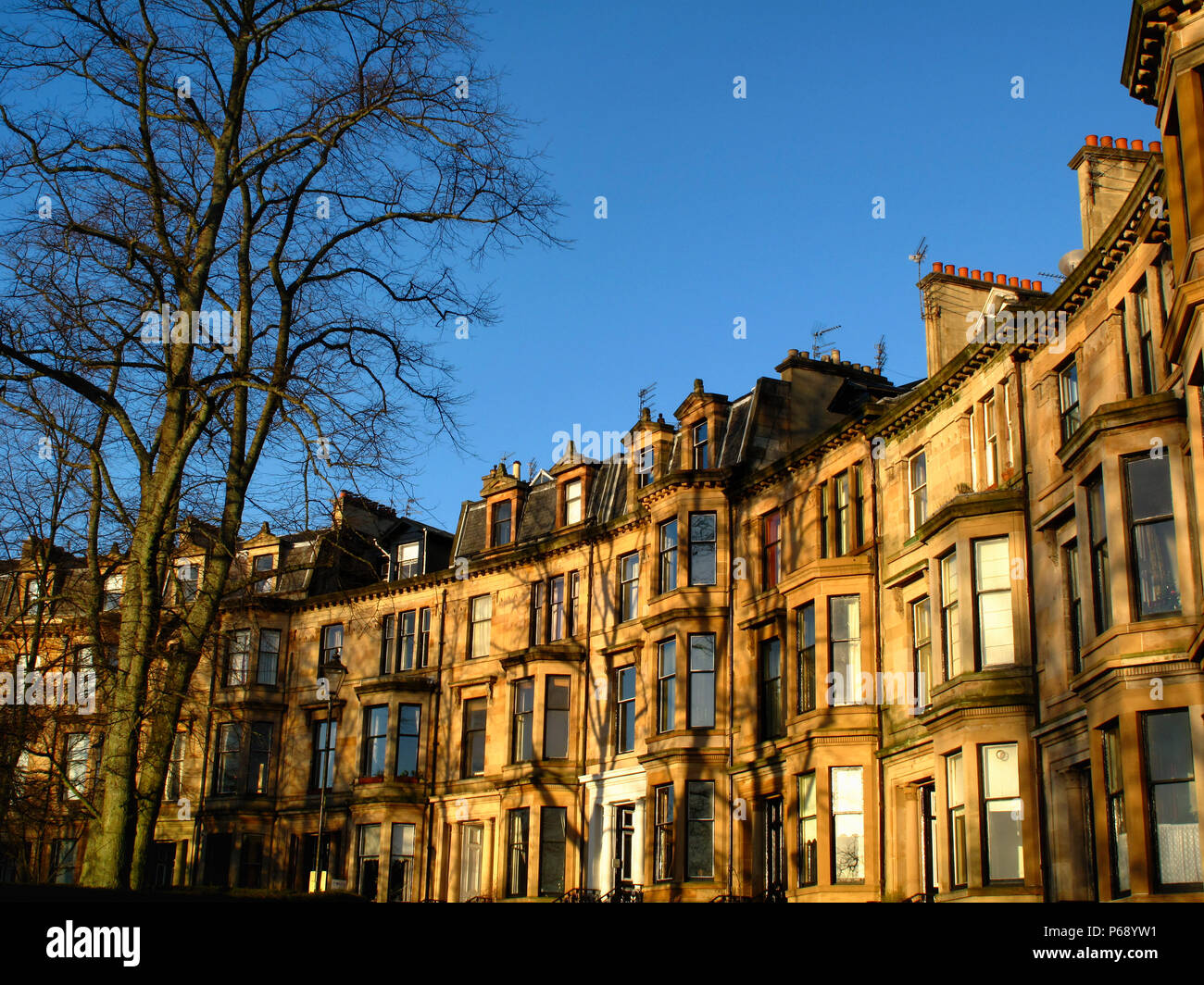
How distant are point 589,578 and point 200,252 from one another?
80.5 feet

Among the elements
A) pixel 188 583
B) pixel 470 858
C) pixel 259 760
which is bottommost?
pixel 470 858

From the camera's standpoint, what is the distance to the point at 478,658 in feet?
147

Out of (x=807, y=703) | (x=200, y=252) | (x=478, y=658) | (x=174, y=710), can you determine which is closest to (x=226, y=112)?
(x=200, y=252)

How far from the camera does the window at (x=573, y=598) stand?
138 ft

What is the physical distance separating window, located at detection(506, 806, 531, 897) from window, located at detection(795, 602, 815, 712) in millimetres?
12690

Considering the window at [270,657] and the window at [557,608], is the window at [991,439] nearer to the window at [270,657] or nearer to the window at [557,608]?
the window at [557,608]

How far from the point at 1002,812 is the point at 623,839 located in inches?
647

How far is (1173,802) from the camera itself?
18672 millimetres

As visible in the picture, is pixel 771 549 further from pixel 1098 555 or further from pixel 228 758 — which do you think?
pixel 228 758

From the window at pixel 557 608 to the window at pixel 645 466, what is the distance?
173 inches

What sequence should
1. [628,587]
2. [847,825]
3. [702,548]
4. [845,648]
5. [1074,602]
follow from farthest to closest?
[628,587]
[702,548]
[845,648]
[847,825]
[1074,602]

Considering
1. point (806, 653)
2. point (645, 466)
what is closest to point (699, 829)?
point (806, 653)
